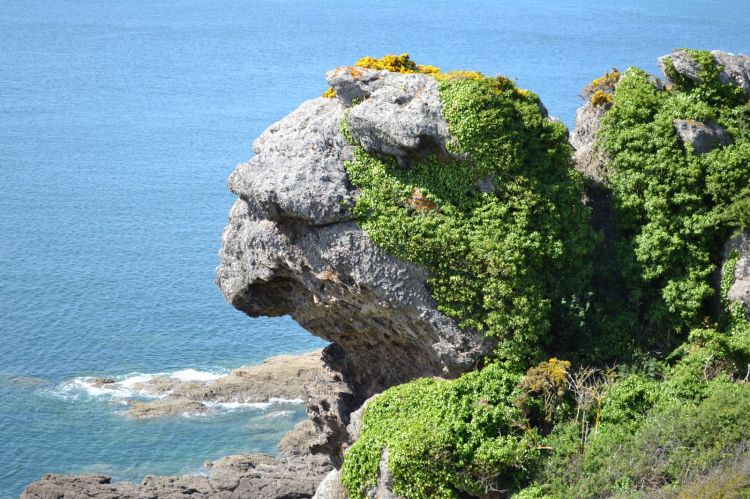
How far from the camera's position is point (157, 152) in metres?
91.9

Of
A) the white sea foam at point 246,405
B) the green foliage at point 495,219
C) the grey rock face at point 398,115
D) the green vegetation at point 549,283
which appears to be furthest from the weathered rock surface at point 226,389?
the grey rock face at point 398,115

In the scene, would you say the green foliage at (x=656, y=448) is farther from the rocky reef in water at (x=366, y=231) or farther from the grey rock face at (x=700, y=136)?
the grey rock face at (x=700, y=136)

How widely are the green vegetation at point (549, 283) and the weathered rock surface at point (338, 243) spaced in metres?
0.64

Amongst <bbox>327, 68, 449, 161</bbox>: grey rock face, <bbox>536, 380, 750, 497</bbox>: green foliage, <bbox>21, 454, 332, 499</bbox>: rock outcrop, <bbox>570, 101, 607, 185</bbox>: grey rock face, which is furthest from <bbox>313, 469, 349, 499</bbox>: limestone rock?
<bbox>570, 101, 607, 185</bbox>: grey rock face

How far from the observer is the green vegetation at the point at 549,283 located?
29.4 metres

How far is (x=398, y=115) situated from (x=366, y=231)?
13.1 feet

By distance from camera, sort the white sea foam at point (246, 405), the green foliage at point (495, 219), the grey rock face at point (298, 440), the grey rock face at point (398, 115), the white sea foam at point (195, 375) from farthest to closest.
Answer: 1. the white sea foam at point (195, 375)
2. the white sea foam at point (246, 405)
3. the grey rock face at point (298, 440)
4. the grey rock face at point (398, 115)
5. the green foliage at point (495, 219)

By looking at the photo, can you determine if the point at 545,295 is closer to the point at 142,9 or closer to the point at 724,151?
the point at 724,151

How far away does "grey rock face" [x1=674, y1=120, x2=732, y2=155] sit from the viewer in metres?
32.8

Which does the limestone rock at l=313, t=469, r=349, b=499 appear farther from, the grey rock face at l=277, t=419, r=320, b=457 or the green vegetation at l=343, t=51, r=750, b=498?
the grey rock face at l=277, t=419, r=320, b=457

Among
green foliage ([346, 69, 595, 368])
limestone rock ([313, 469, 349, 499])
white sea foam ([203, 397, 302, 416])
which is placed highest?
green foliage ([346, 69, 595, 368])

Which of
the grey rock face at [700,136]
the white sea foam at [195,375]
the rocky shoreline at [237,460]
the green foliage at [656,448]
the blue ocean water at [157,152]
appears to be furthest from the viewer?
the white sea foam at [195,375]

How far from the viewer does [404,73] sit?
34750 millimetres

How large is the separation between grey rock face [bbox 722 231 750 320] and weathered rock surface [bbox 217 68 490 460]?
315 inches
